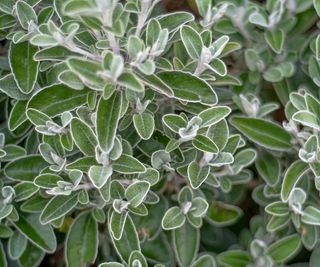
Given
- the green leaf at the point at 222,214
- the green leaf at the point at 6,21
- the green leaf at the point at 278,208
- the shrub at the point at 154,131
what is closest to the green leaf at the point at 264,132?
the shrub at the point at 154,131

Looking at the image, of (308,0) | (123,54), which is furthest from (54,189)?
(308,0)

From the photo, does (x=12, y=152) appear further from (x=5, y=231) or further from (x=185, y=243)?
(x=185, y=243)

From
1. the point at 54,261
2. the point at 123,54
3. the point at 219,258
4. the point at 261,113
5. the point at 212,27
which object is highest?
the point at 123,54

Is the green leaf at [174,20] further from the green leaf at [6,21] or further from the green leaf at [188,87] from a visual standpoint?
the green leaf at [6,21]

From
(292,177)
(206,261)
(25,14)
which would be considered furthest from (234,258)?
(25,14)

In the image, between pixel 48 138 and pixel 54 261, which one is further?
pixel 54 261

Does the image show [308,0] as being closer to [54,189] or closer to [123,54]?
[123,54]

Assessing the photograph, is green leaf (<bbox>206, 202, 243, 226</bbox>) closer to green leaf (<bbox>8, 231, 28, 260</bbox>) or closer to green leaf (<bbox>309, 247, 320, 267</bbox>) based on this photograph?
green leaf (<bbox>309, 247, 320, 267</bbox>)
